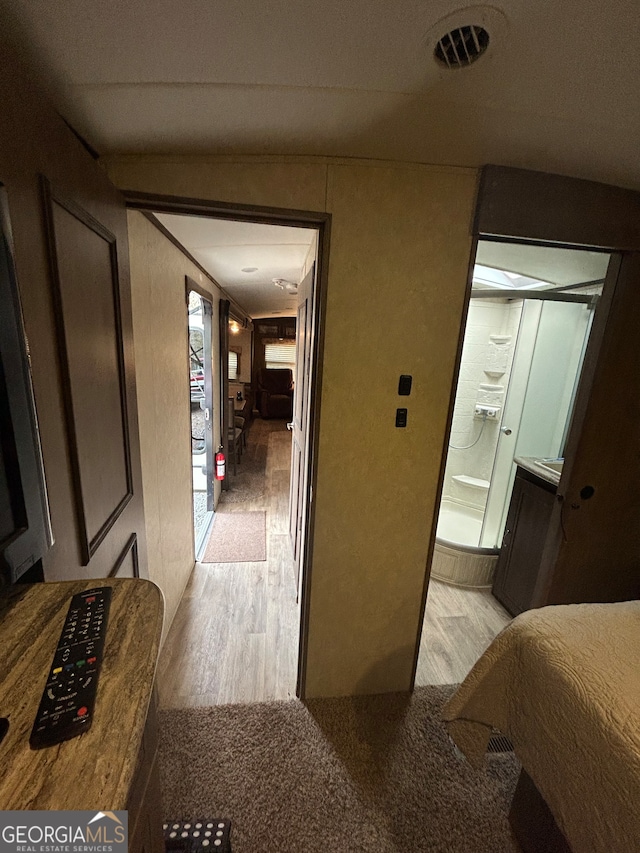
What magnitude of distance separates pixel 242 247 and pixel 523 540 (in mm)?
2530

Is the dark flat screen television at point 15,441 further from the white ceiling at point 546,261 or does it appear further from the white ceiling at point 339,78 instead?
the white ceiling at point 546,261

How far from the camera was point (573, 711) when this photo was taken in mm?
885

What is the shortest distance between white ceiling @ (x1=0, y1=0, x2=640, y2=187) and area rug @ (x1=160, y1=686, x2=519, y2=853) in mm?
2220

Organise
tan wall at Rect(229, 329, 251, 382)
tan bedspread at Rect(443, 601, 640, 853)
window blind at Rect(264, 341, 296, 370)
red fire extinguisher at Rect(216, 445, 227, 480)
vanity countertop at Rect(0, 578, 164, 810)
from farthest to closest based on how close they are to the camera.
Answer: window blind at Rect(264, 341, 296, 370), tan wall at Rect(229, 329, 251, 382), red fire extinguisher at Rect(216, 445, 227, 480), tan bedspread at Rect(443, 601, 640, 853), vanity countertop at Rect(0, 578, 164, 810)

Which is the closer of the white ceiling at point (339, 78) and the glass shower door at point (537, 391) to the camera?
the white ceiling at point (339, 78)

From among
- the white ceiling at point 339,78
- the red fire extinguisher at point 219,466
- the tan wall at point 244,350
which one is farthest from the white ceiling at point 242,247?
the tan wall at point 244,350

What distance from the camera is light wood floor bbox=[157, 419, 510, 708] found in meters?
1.70

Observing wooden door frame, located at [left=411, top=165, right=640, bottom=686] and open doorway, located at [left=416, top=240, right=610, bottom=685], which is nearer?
wooden door frame, located at [left=411, top=165, right=640, bottom=686]

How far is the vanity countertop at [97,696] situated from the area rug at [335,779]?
1.11 metres

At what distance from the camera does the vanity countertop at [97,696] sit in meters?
0.42

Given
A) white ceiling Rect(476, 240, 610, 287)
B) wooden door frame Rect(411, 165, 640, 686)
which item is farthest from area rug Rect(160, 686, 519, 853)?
white ceiling Rect(476, 240, 610, 287)

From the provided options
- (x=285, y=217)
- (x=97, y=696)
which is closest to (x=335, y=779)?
(x=97, y=696)

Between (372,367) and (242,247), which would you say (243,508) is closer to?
(242,247)

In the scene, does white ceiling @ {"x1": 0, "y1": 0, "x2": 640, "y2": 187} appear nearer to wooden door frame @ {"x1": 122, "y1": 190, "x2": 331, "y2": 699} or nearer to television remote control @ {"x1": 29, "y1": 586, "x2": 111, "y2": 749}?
wooden door frame @ {"x1": 122, "y1": 190, "x2": 331, "y2": 699}
